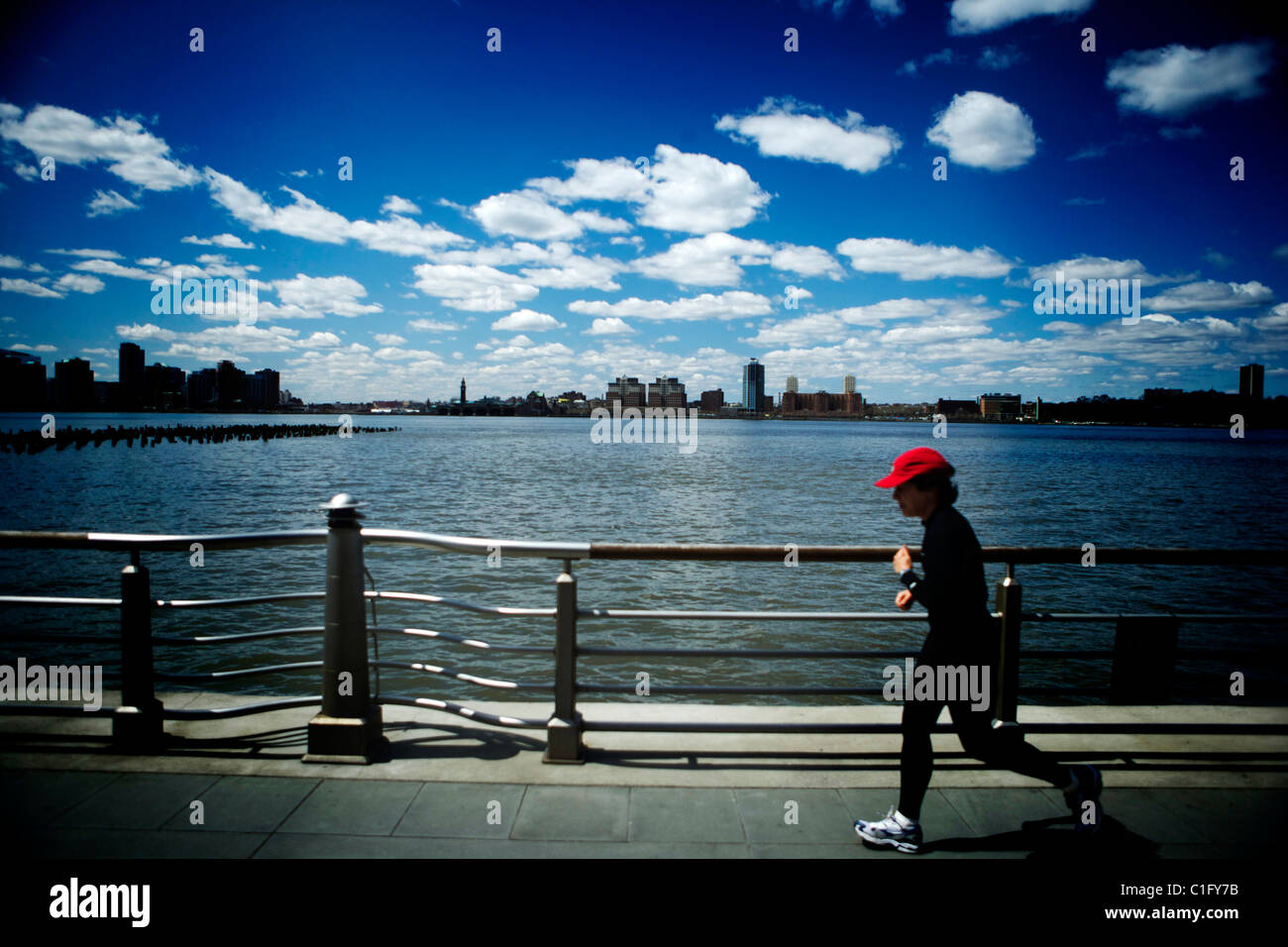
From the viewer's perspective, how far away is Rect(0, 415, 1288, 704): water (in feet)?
41.3

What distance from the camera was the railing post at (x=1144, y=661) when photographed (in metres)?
6.78

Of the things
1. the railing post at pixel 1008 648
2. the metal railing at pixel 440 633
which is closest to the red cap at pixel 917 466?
the metal railing at pixel 440 633

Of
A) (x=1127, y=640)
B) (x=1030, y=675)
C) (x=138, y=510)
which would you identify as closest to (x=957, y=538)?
(x=1127, y=640)

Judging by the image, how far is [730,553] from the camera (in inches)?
189

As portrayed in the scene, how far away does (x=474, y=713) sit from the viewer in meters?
4.94

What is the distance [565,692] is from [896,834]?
82.4 inches

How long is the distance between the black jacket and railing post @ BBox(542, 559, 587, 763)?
2.13 m

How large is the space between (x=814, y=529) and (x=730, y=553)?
24.9 m

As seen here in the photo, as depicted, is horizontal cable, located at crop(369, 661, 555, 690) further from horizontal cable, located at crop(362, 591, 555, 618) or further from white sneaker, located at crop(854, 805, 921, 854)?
white sneaker, located at crop(854, 805, 921, 854)

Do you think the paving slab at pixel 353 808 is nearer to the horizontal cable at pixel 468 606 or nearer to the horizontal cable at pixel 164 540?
the horizontal cable at pixel 468 606

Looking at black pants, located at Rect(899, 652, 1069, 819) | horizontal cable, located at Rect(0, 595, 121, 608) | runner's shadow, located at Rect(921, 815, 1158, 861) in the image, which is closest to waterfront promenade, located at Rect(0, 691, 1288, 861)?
runner's shadow, located at Rect(921, 815, 1158, 861)

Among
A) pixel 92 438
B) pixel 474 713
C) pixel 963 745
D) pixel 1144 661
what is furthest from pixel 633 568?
pixel 92 438

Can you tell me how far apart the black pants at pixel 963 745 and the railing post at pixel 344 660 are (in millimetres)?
3289
